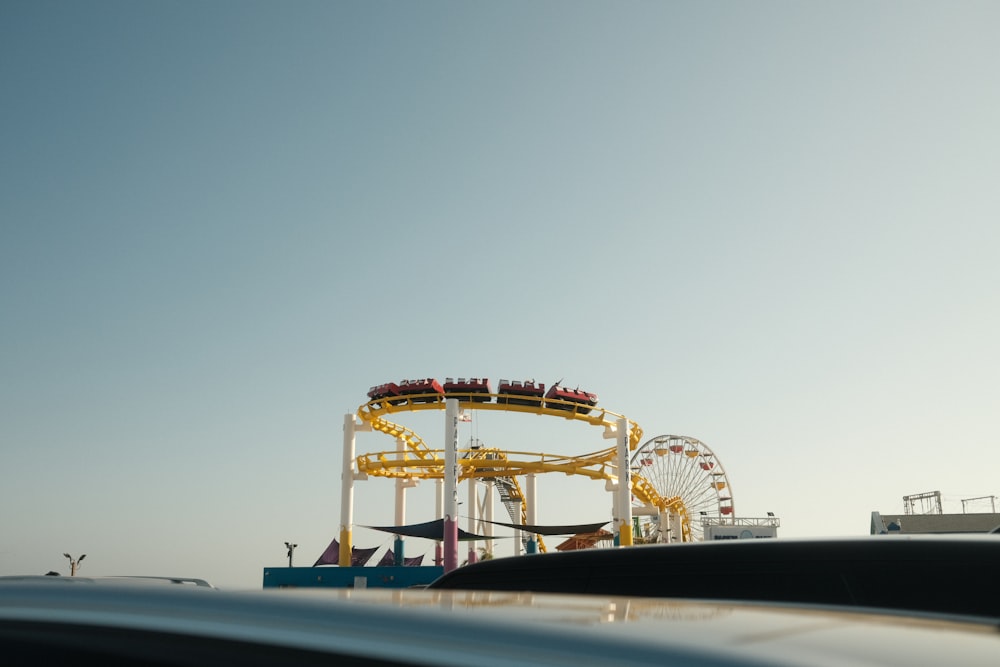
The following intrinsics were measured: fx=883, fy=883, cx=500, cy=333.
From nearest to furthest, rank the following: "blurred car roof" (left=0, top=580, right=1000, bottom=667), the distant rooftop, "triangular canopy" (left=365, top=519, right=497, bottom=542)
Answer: "blurred car roof" (left=0, top=580, right=1000, bottom=667)
"triangular canopy" (left=365, top=519, right=497, bottom=542)
the distant rooftop

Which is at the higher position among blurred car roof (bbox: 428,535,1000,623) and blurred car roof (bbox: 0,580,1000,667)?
blurred car roof (bbox: 0,580,1000,667)

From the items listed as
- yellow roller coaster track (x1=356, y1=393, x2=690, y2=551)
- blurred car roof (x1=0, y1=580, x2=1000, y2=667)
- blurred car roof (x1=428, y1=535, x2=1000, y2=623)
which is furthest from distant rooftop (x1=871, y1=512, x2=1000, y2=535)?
blurred car roof (x1=0, y1=580, x2=1000, y2=667)

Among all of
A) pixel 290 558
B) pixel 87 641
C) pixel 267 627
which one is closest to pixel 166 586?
pixel 87 641

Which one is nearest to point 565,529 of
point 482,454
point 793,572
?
point 482,454

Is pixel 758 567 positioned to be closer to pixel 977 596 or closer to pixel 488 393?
pixel 977 596

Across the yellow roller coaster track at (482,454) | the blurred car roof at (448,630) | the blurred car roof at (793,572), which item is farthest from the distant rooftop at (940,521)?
the blurred car roof at (448,630)

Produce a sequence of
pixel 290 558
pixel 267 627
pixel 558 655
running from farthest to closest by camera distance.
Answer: pixel 290 558 < pixel 267 627 < pixel 558 655

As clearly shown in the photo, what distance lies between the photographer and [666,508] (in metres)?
48.2

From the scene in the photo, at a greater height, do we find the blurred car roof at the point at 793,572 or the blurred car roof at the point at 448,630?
the blurred car roof at the point at 448,630

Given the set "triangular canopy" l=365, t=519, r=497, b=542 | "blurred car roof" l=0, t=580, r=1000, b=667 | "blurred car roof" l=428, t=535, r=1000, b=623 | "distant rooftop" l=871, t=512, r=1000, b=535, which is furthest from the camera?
"distant rooftop" l=871, t=512, r=1000, b=535

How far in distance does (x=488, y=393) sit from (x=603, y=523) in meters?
6.29

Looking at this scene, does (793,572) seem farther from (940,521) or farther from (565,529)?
(940,521)

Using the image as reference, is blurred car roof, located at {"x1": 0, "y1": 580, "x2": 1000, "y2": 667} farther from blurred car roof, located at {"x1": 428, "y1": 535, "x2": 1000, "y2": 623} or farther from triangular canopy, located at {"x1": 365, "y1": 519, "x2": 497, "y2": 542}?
triangular canopy, located at {"x1": 365, "y1": 519, "x2": 497, "y2": 542}

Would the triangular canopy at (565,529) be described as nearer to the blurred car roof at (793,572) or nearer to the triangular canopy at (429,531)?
the triangular canopy at (429,531)
